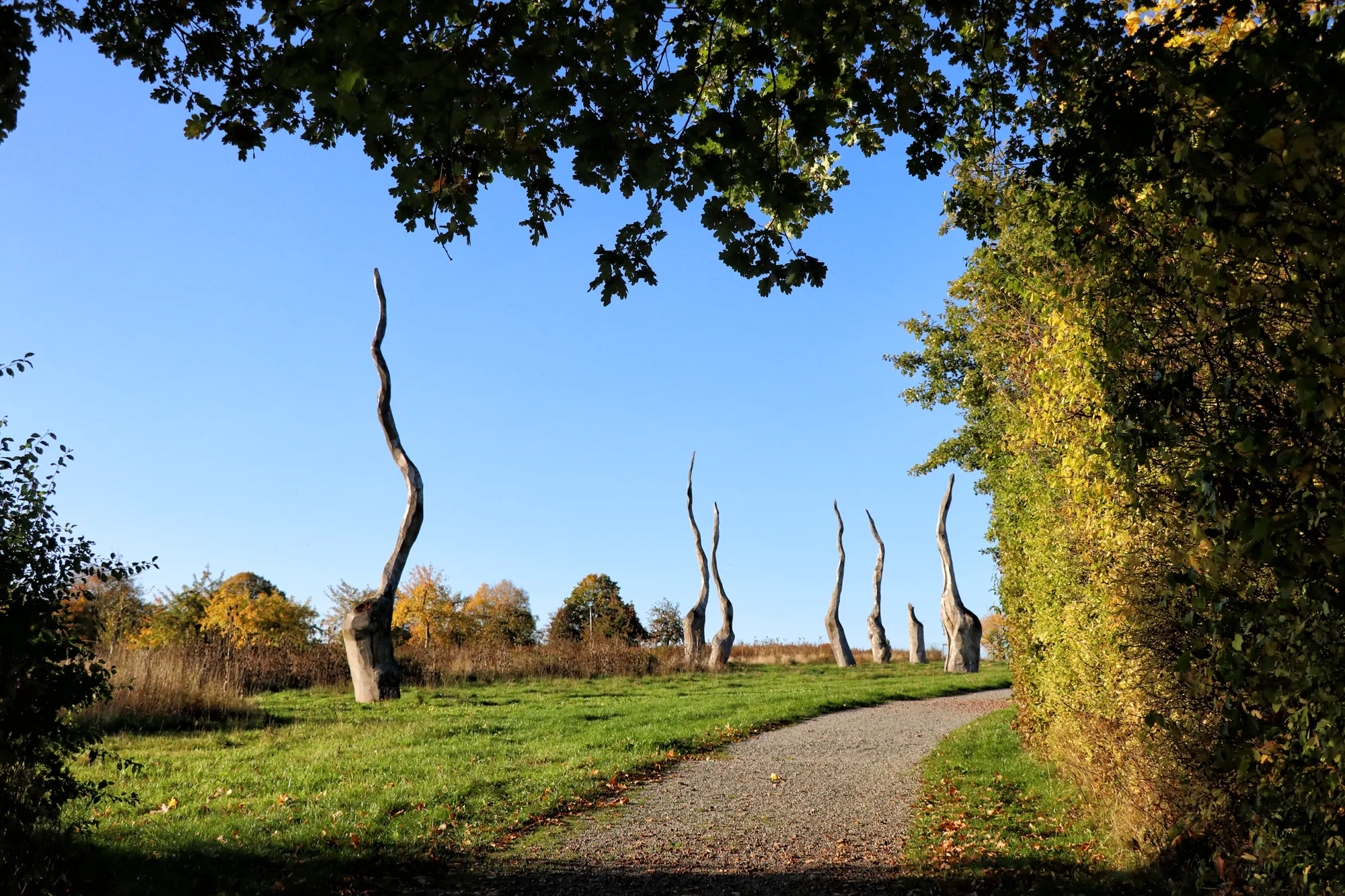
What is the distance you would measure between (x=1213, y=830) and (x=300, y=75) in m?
7.79

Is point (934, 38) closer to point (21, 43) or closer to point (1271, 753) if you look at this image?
point (1271, 753)

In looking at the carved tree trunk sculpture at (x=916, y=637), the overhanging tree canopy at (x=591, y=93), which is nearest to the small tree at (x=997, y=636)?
the overhanging tree canopy at (x=591, y=93)

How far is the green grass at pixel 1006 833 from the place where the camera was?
632cm

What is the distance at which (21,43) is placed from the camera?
5.75 meters

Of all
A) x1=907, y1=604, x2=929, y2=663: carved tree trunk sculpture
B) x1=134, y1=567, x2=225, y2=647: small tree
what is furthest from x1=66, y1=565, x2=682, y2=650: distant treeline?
x1=907, y1=604, x2=929, y2=663: carved tree trunk sculpture

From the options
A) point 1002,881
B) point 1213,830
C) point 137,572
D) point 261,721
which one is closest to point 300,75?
point 137,572

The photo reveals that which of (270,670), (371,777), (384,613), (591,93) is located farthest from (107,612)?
(591,93)

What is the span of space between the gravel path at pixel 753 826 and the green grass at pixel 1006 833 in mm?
333

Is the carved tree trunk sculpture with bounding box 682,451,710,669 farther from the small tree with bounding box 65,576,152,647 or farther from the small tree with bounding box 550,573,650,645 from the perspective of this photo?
the small tree with bounding box 65,576,152,647

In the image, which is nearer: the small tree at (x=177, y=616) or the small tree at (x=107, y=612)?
the small tree at (x=107, y=612)

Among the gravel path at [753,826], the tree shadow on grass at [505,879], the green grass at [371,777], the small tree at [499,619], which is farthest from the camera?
the small tree at [499,619]

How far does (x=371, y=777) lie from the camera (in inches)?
380

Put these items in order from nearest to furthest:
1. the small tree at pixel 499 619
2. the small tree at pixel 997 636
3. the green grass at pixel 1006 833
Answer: the green grass at pixel 1006 833, the small tree at pixel 997 636, the small tree at pixel 499 619

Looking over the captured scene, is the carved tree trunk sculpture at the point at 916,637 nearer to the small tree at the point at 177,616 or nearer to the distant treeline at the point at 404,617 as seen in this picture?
the distant treeline at the point at 404,617
